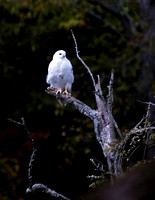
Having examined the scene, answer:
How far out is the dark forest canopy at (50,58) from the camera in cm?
821

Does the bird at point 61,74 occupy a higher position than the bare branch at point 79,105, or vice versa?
the bird at point 61,74

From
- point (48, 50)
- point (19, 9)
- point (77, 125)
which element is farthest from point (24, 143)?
point (19, 9)

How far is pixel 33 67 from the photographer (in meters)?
9.37

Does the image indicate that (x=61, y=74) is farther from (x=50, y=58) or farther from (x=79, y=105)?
(x=50, y=58)

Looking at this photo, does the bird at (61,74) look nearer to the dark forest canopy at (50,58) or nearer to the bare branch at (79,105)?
the bare branch at (79,105)

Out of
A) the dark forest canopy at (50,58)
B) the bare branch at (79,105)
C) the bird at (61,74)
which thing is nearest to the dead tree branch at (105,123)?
the bare branch at (79,105)

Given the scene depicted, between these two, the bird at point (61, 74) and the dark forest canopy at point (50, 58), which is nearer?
the bird at point (61, 74)

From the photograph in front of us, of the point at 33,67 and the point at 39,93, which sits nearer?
the point at 39,93

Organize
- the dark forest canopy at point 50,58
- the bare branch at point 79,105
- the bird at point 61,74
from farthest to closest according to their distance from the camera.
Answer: the dark forest canopy at point 50,58 → the bird at point 61,74 → the bare branch at point 79,105

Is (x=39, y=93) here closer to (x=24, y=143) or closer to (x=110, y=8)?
(x=24, y=143)

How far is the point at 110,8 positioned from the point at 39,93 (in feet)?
6.09

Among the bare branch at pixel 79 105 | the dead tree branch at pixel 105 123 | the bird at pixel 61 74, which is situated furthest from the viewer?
the bird at pixel 61 74

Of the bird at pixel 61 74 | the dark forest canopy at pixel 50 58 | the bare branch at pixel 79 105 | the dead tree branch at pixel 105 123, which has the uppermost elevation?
the dark forest canopy at pixel 50 58

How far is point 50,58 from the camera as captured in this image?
831 centimetres
